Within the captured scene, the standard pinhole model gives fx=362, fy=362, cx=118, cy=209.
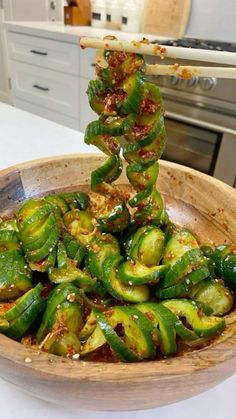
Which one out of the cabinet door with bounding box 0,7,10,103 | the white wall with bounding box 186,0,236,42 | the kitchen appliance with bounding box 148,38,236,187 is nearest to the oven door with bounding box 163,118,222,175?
the kitchen appliance with bounding box 148,38,236,187

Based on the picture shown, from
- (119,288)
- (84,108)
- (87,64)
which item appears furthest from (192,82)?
(119,288)

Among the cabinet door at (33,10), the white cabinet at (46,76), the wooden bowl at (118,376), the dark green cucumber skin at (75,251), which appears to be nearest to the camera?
the wooden bowl at (118,376)

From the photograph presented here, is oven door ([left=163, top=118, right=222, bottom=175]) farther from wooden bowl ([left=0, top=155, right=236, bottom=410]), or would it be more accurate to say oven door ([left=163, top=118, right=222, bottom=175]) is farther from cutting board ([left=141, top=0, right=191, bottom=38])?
wooden bowl ([left=0, top=155, right=236, bottom=410])

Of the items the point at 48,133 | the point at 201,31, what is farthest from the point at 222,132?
the point at 201,31

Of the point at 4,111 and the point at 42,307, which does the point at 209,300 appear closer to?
the point at 42,307

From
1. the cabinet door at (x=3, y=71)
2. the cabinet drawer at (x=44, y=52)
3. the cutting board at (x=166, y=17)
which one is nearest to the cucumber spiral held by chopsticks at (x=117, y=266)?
the cabinet drawer at (x=44, y=52)

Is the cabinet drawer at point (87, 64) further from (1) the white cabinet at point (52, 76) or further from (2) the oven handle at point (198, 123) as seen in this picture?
(2) the oven handle at point (198, 123)
